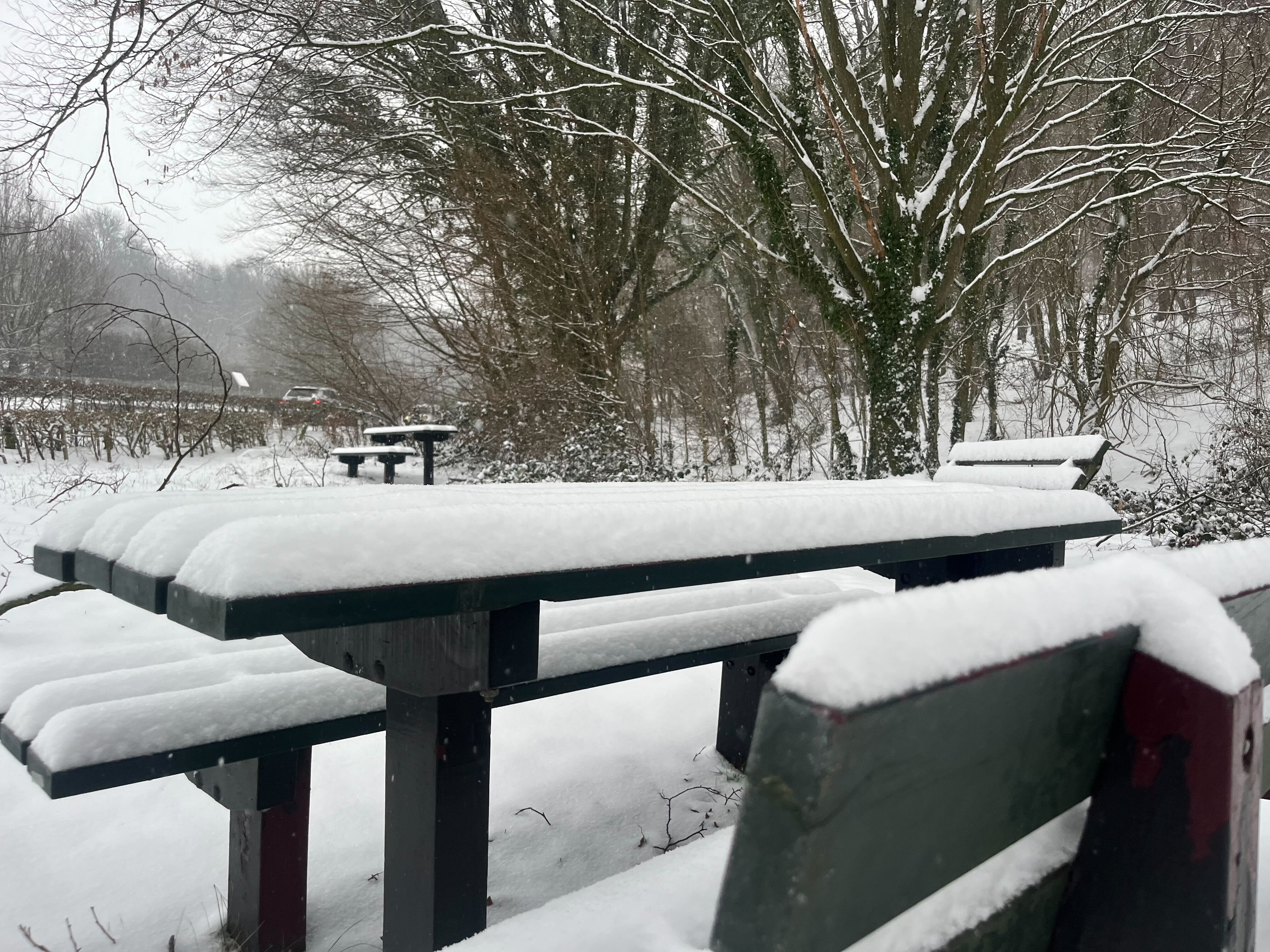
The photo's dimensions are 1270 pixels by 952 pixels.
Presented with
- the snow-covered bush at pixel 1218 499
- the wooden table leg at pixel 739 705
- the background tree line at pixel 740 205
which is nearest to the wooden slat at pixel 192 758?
the wooden table leg at pixel 739 705

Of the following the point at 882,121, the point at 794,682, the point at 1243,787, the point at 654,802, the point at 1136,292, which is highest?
the point at 882,121

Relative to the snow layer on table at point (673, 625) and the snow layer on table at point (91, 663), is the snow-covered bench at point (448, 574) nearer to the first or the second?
the snow layer on table at point (673, 625)

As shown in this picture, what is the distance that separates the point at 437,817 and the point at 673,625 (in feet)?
3.01

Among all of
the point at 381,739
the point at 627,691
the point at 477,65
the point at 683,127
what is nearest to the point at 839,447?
the point at 683,127

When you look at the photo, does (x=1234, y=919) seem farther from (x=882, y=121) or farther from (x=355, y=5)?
(x=355, y=5)

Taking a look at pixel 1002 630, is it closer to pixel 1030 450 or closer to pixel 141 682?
pixel 141 682

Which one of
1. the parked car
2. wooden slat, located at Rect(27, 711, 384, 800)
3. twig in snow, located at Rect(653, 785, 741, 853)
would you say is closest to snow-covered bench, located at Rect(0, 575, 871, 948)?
wooden slat, located at Rect(27, 711, 384, 800)

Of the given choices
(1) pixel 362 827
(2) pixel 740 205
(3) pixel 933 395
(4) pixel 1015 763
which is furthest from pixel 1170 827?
(2) pixel 740 205

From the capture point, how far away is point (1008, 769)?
24.5 inches

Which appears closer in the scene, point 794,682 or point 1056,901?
point 794,682

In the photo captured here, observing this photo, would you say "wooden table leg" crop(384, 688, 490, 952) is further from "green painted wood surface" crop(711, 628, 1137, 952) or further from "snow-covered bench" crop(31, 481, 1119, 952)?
"green painted wood surface" crop(711, 628, 1137, 952)

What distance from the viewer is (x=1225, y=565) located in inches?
35.0

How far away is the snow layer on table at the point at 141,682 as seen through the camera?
152cm

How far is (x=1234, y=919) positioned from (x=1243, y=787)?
0.11 m
